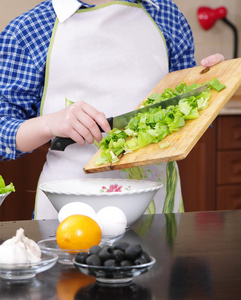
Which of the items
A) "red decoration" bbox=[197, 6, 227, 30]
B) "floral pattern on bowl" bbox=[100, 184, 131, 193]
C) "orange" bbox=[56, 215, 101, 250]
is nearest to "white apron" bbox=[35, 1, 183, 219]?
"floral pattern on bowl" bbox=[100, 184, 131, 193]

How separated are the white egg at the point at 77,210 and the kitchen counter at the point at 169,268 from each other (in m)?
0.08

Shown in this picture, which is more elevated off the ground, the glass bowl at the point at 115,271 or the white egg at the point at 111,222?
the glass bowl at the point at 115,271

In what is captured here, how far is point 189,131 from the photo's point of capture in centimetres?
122

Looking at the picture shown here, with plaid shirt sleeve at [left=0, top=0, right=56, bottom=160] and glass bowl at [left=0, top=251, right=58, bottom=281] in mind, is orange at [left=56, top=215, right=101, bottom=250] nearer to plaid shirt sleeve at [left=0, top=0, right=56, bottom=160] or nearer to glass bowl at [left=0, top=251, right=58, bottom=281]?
glass bowl at [left=0, top=251, right=58, bottom=281]

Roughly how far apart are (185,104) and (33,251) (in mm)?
595

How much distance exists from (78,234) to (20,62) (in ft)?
2.32

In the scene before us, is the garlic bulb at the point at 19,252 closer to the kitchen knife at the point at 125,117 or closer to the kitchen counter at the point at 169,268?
the kitchen counter at the point at 169,268

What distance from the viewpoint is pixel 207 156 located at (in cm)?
285

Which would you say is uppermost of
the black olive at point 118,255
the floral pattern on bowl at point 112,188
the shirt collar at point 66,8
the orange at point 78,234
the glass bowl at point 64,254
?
the shirt collar at point 66,8

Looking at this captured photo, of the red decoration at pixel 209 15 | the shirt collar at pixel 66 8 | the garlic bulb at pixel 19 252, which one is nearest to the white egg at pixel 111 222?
the garlic bulb at pixel 19 252

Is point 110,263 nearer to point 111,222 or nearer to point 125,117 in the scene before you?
point 111,222

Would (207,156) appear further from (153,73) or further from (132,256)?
(132,256)

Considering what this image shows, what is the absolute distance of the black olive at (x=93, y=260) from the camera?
2.50ft

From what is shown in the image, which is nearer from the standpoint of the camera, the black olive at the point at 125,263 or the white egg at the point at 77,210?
the black olive at the point at 125,263
